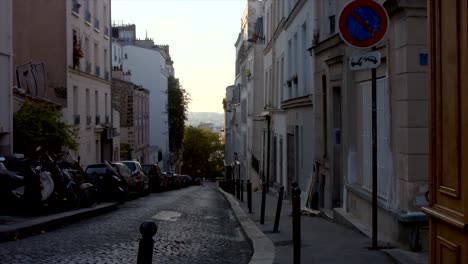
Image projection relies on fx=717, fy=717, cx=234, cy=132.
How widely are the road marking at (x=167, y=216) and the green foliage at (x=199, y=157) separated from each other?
294ft

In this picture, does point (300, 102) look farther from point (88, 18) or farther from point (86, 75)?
point (88, 18)

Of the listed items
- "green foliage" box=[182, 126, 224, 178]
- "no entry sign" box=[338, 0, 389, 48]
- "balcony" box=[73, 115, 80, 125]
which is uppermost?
"no entry sign" box=[338, 0, 389, 48]

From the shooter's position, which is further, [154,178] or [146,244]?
[154,178]

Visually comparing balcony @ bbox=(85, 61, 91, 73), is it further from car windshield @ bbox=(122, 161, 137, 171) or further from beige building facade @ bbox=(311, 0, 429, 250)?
beige building facade @ bbox=(311, 0, 429, 250)

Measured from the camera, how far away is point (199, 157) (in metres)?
108

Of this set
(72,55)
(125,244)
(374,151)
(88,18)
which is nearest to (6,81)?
(125,244)

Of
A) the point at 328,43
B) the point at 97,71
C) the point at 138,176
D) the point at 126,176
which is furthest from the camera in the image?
the point at 97,71

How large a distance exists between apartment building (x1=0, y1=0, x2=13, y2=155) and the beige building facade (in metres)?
11.1

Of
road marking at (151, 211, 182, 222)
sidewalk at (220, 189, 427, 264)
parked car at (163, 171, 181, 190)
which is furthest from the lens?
parked car at (163, 171, 181, 190)

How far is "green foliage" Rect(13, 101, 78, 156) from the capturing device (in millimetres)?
23281

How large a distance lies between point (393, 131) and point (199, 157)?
99.4 metres

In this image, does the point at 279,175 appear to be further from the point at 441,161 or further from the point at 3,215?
the point at 441,161


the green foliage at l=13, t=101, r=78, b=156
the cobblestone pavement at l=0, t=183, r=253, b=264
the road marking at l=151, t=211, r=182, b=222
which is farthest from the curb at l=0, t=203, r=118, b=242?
the green foliage at l=13, t=101, r=78, b=156

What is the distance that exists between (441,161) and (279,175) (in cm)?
2388
